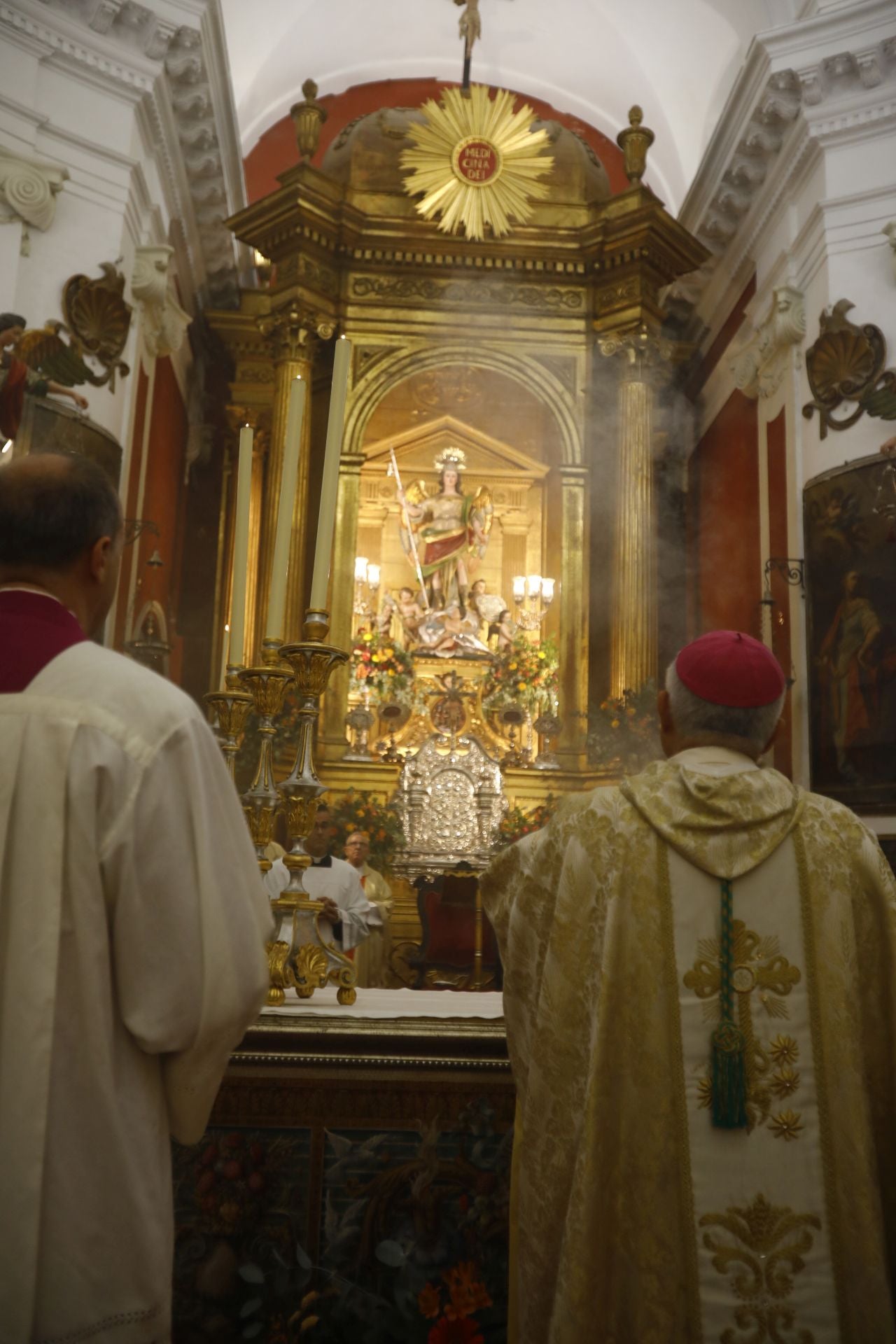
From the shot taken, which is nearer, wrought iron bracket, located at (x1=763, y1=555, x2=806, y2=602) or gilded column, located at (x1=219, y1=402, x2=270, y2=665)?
wrought iron bracket, located at (x1=763, y1=555, x2=806, y2=602)

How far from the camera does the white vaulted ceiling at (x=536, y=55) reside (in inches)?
405

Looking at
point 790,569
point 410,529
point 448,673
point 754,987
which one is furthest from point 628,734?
point 754,987

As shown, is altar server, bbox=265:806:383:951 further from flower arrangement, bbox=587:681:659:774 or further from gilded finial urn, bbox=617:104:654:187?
gilded finial urn, bbox=617:104:654:187

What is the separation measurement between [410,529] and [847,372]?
12.8 ft

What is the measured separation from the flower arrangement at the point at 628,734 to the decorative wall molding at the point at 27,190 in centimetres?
489

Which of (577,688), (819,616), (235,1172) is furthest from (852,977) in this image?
(577,688)

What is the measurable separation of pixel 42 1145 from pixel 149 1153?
0.48 ft

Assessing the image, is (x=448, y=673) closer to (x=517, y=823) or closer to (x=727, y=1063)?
(x=517, y=823)

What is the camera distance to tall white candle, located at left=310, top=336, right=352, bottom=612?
2.55m

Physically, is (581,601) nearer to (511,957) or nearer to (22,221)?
(22,221)

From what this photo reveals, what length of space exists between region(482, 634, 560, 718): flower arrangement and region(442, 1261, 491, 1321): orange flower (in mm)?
6882

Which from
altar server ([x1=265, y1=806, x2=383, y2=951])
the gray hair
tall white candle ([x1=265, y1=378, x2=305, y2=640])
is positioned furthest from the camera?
altar server ([x1=265, y1=806, x2=383, y2=951])

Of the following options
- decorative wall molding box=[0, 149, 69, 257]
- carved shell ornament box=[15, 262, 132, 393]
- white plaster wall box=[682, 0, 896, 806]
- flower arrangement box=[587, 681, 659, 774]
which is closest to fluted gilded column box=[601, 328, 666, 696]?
flower arrangement box=[587, 681, 659, 774]

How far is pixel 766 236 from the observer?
909 centimetres
